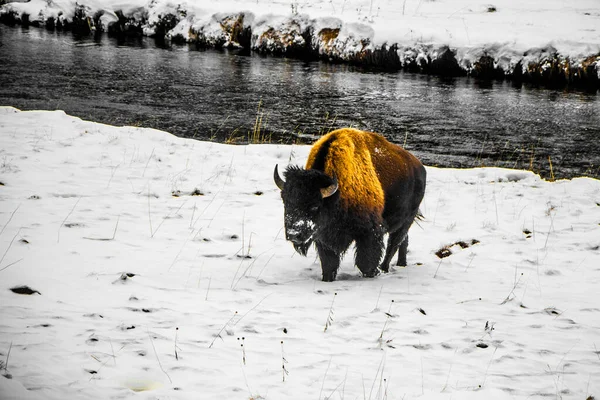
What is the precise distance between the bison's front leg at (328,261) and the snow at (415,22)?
18055mm

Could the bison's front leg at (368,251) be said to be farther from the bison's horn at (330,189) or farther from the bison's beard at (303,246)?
the bison's horn at (330,189)

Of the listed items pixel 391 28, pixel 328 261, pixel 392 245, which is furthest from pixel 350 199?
pixel 391 28

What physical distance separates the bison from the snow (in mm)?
17139

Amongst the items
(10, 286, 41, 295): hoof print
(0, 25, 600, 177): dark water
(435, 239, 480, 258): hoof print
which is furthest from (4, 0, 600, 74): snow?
(10, 286, 41, 295): hoof print

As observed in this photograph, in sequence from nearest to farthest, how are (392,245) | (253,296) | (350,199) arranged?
(253,296) < (350,199) < (392,245)

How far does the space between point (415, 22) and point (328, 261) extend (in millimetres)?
21556

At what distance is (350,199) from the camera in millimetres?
5285

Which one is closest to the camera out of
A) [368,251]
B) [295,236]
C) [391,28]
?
[295,236]

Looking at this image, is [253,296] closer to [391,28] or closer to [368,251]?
[368,251]

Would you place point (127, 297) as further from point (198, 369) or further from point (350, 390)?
point (350, 390)

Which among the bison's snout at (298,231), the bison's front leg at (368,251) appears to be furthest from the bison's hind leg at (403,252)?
the bison's snout at (298,231)

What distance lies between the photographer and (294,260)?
587 cm

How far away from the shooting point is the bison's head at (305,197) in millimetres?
4914

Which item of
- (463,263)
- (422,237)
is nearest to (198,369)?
(463,263)
